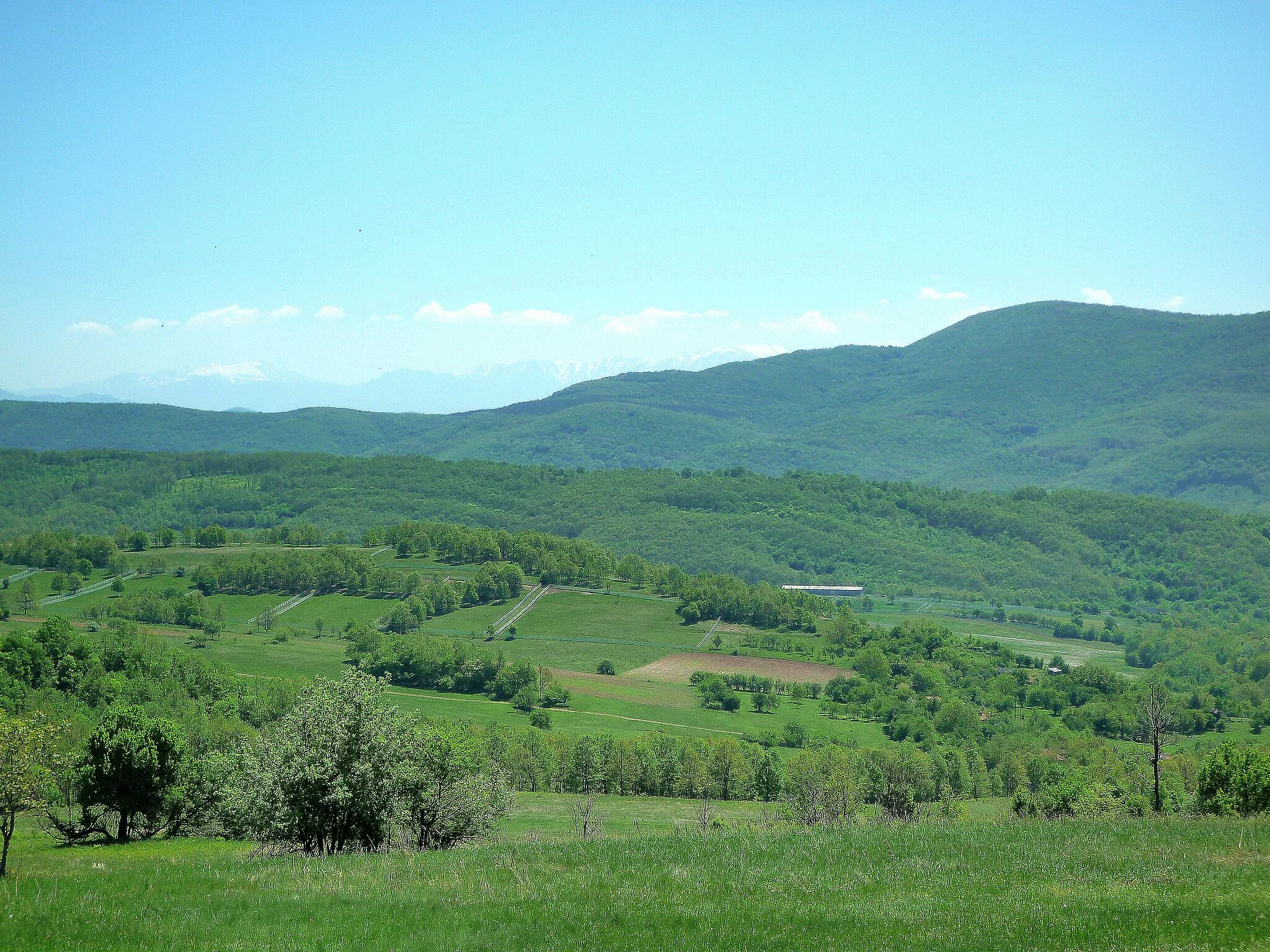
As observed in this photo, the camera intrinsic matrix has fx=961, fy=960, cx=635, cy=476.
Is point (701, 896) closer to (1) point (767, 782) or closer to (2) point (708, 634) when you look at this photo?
(1) point (767, 782)

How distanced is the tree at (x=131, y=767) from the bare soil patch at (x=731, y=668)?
91.1 m

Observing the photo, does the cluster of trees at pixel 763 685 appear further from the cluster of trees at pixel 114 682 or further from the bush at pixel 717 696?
the cluster of trees at pixel 114 682

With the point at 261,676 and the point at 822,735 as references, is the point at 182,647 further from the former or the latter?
the point at 822,735

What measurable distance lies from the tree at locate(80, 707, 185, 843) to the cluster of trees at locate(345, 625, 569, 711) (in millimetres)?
73796

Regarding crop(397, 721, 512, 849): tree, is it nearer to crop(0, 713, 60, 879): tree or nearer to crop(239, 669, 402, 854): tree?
crop(239, 669, 402, 854): tree

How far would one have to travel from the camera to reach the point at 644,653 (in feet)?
491

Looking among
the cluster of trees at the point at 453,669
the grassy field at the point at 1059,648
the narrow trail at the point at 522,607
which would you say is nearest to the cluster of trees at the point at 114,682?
the cluster of trees at the point at 453,669

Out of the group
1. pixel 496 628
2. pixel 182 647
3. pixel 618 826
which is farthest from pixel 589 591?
pixel 618 826

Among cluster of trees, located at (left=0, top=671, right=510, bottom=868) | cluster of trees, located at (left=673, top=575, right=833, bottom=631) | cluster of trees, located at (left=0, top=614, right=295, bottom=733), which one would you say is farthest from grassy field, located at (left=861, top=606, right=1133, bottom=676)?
cluster of trees, located at (left=0, top=671, right=510, bottom=868)

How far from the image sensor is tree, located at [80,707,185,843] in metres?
43.7

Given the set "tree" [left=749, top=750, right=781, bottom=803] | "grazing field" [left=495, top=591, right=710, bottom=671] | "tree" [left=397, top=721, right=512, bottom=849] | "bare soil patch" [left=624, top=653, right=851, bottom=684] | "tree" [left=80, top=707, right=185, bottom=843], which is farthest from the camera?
"grazing field" [left=495, top=591, right=710, bottom=671]

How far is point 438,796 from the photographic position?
116 ft

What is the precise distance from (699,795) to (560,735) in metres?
17.5

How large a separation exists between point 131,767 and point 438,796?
18.3 m
